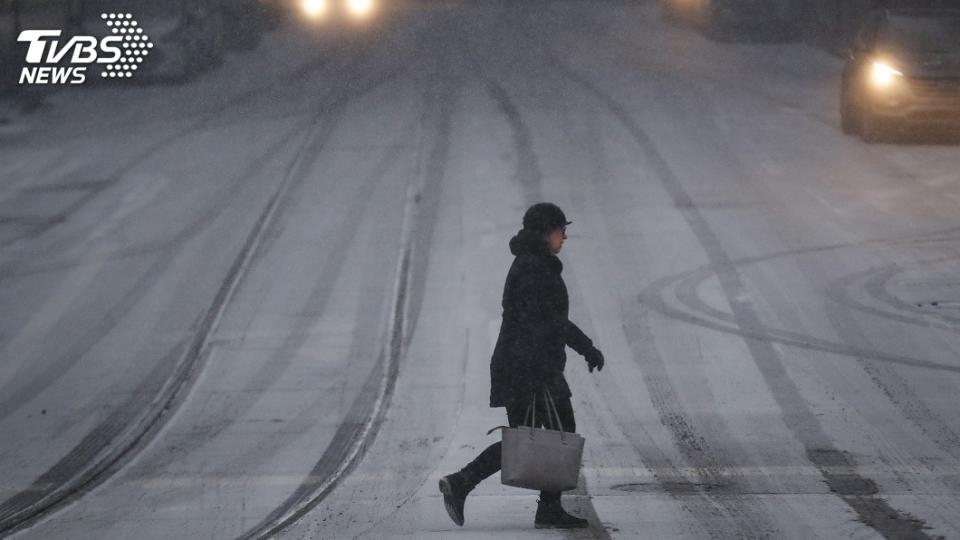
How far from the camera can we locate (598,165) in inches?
766

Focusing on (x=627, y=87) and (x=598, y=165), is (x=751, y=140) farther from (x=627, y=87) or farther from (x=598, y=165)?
(x=627, y=87)

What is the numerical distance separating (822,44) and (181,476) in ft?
87.7

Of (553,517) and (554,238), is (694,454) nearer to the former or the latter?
(553,517)

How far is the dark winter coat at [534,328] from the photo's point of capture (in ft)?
23.4

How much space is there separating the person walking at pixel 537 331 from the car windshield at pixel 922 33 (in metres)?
15.8

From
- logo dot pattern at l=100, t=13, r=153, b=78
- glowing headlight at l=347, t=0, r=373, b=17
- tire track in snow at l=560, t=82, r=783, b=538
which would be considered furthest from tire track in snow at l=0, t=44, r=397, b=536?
glowing headlight at l=347, t=0, r=373, b=17

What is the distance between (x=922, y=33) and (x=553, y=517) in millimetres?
16541

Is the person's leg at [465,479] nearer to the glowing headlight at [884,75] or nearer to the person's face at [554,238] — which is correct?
the person's face at [554,238]

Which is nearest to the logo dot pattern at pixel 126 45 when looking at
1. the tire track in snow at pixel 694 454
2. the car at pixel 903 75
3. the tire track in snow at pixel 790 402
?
the tire track in snow at pixel 790 402

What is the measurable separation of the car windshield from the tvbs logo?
1373 cm

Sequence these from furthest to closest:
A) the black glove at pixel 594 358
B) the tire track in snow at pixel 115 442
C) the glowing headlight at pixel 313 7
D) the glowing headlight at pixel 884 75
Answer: the glowing headlight at pixel 313 7
the glowing headlight at pixel 884 75
the tire track in snow at pixel 115 442
the black glove at pixel 594 358

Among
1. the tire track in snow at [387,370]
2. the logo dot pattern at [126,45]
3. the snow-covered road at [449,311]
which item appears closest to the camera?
the tire track in snow at [387,370]

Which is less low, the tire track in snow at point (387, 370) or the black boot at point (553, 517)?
the tire track in snow at point (387, 370)

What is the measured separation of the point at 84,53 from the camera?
2917 centimetres
